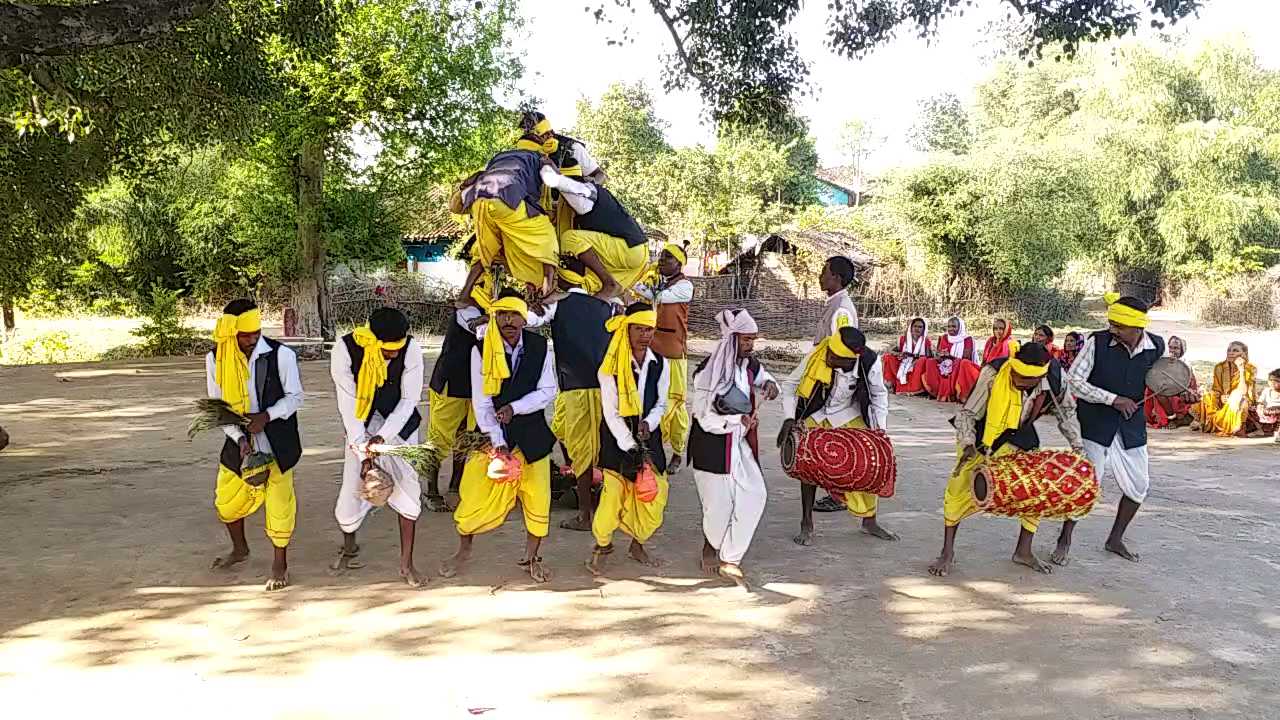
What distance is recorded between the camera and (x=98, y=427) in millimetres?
10570

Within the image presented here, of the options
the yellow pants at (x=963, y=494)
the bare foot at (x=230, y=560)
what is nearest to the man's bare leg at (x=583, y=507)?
the bare foot at (x=230, y=560)

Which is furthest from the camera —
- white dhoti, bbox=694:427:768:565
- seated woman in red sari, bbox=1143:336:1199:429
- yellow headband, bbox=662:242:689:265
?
seated woman in red sari, bbox=1143:336:1199:429

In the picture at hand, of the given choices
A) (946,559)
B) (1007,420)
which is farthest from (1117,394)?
(946,559)

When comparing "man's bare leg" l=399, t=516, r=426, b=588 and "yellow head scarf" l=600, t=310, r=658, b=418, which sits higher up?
"yellow head scarf" l=600, t=310, r=658, b=418

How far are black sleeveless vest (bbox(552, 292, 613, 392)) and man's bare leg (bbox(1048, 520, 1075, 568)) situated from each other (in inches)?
126

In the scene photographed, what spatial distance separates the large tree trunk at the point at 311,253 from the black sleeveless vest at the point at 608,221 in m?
12.2

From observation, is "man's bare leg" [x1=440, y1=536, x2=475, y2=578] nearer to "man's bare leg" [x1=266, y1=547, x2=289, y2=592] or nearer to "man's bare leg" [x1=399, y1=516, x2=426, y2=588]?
"man's bare leg" [x1=399, y1=516, x2=426, y2=588]

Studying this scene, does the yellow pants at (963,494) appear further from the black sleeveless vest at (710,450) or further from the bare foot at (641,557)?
the bare foot at (641,557)

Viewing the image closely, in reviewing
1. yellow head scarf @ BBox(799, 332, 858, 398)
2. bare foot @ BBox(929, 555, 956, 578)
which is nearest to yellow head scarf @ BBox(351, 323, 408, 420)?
yellow head scarf @ BBox(799, 332, 858, 398)

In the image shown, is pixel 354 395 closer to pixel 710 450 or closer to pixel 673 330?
pixel 710 450

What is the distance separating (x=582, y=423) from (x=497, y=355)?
129 cm

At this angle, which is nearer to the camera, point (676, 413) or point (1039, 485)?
point (1039, 485)

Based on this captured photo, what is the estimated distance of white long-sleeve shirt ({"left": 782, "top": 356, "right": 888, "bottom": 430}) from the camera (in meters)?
6.27

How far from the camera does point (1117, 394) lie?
5.85 m
